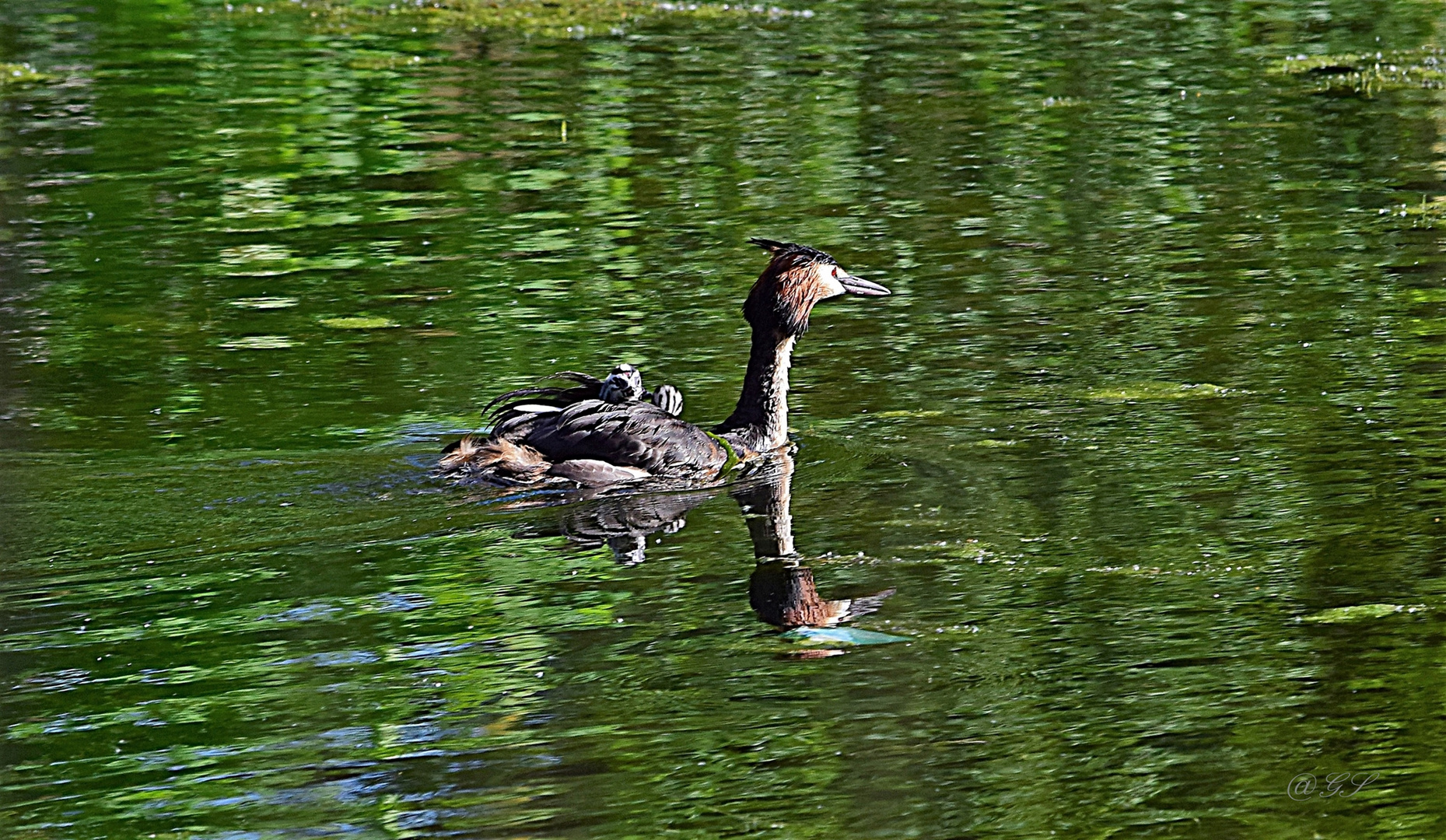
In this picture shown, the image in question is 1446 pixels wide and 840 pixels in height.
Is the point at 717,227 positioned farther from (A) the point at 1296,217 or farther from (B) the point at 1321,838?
(B) the point at 1321,838

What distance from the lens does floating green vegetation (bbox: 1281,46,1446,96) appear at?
16125 mm

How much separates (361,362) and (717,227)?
3.27 m

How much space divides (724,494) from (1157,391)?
206 centimetres

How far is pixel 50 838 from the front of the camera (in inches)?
185

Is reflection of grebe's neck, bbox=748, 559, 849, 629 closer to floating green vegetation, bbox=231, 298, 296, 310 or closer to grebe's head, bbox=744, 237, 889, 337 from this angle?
grebe's head, bbox=744, 237, 889, 337

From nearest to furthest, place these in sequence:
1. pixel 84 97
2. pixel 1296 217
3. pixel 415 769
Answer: pixel 415 769
pixel 1296 217
pixel 84 97

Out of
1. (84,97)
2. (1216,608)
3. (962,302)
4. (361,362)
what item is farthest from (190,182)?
(1216,608)

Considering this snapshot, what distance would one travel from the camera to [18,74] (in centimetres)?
1838

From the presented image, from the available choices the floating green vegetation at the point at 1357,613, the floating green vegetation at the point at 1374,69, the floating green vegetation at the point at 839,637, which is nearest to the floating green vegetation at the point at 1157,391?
the floating green vegetation at the point at 1357,613

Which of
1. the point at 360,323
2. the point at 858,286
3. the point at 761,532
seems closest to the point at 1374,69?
the point at 858,286

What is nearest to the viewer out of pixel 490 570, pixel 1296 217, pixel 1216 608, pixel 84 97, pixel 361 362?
pixel 1216 608

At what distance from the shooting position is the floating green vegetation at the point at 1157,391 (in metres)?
8.62

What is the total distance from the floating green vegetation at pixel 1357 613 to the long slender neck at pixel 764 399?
111 inches

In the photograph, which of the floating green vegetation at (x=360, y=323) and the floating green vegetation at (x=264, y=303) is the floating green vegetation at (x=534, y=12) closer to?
the floating green vegetation at (x=264, y=303)
